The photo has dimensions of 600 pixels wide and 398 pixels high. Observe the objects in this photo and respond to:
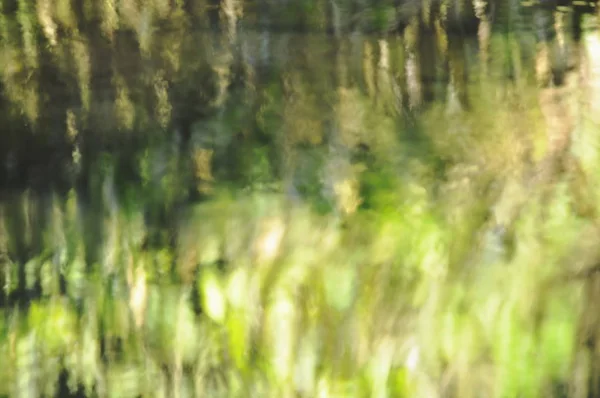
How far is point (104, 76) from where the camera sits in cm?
65

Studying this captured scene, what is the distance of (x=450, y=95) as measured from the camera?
0.67 metres

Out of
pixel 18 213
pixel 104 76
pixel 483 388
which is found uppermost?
pixel 104 76

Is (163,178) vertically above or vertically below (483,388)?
above

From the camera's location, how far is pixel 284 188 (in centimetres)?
66

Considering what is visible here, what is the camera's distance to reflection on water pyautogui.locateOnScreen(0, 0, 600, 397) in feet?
2.14

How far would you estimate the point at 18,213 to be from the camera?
0.65 m

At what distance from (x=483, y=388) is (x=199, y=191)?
430mm

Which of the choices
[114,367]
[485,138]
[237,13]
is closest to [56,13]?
[237,13]

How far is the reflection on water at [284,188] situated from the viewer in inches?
25.7

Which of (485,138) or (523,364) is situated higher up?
(485,138)

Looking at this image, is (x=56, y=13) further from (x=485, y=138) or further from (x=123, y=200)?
(x=485, y=138)

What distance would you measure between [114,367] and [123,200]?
21cm

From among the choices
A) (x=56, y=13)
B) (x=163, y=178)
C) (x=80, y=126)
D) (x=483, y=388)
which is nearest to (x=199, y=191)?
(x=163, y=178)

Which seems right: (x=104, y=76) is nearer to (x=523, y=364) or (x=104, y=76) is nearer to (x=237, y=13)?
(x=237, y=13)
